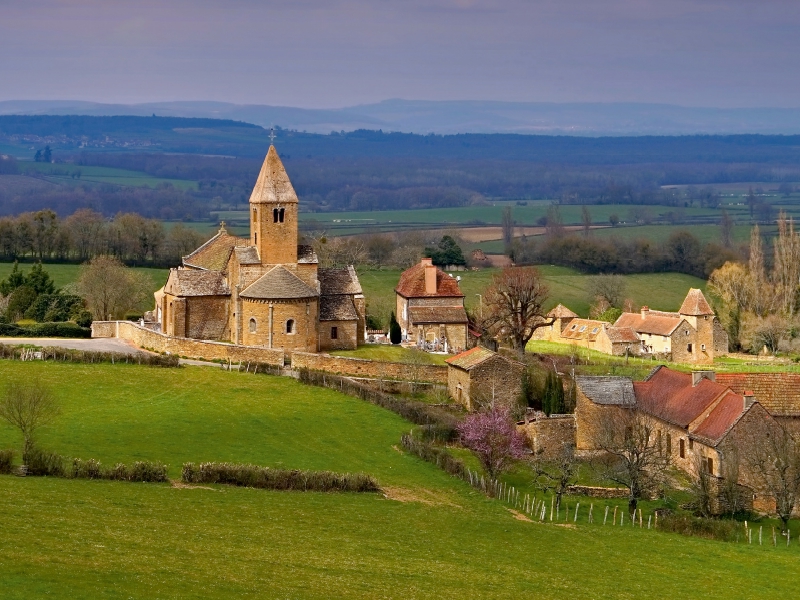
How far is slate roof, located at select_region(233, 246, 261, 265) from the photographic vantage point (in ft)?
201

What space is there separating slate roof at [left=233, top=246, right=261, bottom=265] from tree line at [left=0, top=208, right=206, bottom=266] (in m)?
36.8

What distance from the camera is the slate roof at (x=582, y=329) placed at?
83812 mm

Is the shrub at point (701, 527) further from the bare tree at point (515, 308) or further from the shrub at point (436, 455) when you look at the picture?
the bare tree at point (515, 308)

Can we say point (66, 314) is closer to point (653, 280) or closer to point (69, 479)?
point (69, 479)

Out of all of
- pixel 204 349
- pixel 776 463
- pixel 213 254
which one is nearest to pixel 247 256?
pixel 204 349

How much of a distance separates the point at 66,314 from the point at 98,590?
43.7 m

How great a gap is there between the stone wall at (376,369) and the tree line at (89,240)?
42.6 m

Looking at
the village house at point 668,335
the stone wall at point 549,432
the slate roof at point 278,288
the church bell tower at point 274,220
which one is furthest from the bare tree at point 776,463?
the village house at point 668,335

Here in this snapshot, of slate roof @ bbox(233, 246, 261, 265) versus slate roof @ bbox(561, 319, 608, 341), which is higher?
slate roof @ bbox(233, 246, 261, 265)

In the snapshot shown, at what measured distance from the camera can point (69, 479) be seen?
119 ft

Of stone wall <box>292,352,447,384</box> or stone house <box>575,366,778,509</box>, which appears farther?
stone wall <box>292,352,447,384</box>

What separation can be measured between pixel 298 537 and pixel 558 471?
15.4m

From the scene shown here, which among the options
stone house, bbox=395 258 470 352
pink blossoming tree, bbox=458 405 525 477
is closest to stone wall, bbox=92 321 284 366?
stone house, bbox=395 258 470 352

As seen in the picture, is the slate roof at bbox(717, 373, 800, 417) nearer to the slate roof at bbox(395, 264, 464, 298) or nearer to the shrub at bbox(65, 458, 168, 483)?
the slate roof at bbox(395, 264, 464, 298)
